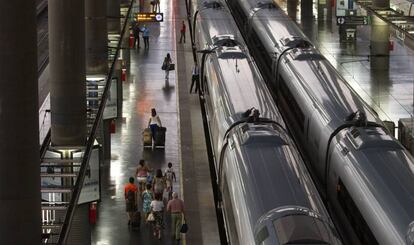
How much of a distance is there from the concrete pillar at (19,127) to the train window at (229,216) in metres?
3.43

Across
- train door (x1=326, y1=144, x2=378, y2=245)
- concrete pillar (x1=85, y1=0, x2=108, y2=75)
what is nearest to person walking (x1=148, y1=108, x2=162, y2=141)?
concrete pillar (x1=85, y1=0, x2=108, y2=75)

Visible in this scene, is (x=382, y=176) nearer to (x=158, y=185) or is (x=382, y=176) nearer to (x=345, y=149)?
(x=345, y=149)

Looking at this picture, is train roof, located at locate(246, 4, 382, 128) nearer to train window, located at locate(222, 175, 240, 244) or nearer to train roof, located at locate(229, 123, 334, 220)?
train roof, located at locate(229, 123, 334, 220)

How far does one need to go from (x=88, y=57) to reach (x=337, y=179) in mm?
15473

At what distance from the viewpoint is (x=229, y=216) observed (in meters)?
20.1

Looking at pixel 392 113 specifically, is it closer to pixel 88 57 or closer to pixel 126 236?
pixel 88 57

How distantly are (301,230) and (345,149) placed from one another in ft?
16.9

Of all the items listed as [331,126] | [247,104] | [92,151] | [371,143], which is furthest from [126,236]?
[371,143]

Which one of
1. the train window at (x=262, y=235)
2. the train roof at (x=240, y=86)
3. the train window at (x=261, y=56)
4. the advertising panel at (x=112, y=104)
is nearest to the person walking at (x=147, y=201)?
the train roof at (x=240, y=86)

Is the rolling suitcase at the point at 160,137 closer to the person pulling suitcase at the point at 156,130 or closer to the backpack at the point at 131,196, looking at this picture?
the person pulling suitcase at the point at 156,130

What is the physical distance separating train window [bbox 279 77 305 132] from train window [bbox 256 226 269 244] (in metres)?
8.82

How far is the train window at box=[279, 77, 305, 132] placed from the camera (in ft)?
84.0

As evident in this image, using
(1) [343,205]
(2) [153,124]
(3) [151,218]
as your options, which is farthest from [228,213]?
(2) [153,124]

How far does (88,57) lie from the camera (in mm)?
34656
